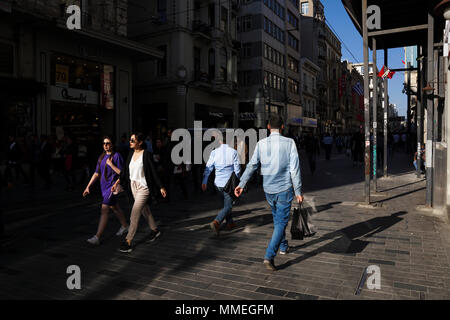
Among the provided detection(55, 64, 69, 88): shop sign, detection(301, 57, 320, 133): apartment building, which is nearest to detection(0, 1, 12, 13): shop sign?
detection(55, 64, 69, 88): shop sign

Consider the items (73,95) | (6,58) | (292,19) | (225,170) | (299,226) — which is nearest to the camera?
(299,226)

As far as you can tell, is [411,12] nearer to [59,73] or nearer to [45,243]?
[45,243]

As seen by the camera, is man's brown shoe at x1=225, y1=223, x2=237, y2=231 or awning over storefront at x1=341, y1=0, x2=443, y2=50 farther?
awning over storefront at x1=341, y1=0, x2=443, y2=50

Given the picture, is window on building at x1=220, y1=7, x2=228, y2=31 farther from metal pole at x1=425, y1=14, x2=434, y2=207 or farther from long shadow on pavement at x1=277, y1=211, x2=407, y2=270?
long shadow on pavement at x1=277, y1=211, x2=407, y2=270

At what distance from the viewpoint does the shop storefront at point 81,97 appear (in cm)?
1756

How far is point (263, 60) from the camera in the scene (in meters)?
38.0

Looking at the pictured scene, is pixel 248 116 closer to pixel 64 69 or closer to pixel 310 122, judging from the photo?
pixel 310 122

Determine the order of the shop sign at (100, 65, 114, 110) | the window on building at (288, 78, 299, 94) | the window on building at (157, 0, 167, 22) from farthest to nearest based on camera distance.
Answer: the window on building at (288, 78, 299, 94)
the window on building at (157, 0, 167, 22)
the shop sign at (100, 65, 114, 110)

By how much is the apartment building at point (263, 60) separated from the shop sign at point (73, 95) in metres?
18.9

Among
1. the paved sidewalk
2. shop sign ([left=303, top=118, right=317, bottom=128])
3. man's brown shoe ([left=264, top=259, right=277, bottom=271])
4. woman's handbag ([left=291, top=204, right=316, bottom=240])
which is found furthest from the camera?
shop sign ([left=303, top=118, right=317, bottom=128])

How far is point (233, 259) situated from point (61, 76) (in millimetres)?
15987

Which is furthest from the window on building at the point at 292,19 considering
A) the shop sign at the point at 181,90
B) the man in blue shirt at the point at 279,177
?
the man in blue shirt at the point at 279,177

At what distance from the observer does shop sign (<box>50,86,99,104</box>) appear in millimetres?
17333

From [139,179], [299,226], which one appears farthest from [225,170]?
[299,226]
